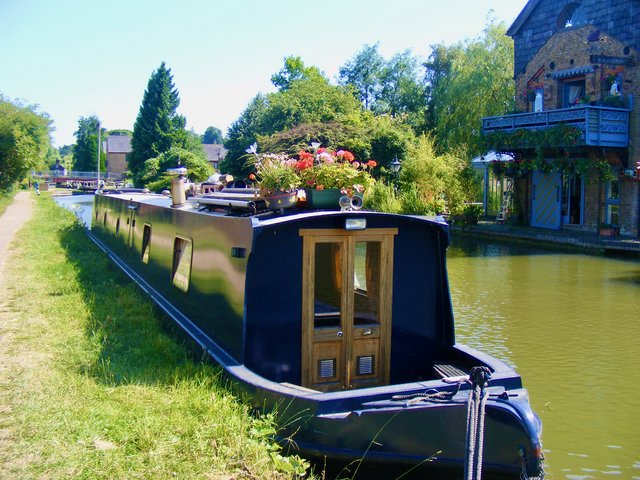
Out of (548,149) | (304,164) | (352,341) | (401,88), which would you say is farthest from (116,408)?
(401,88)

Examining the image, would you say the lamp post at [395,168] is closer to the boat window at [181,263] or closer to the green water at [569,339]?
the green water at [569,339]

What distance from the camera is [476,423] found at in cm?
412

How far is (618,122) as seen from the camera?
20234 mm

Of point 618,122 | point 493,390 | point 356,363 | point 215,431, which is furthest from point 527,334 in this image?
point 618,122

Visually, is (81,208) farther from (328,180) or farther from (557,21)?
(328,180)

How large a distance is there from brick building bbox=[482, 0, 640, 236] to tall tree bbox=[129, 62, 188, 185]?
4077 centimetres

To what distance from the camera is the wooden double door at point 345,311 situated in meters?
5.63

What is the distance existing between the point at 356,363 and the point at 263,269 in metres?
1.12

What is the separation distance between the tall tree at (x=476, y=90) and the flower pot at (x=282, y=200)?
1040 inches

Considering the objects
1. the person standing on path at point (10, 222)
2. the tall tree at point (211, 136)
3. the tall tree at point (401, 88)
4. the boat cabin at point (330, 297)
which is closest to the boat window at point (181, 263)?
the boat cabin at point (330, 297)

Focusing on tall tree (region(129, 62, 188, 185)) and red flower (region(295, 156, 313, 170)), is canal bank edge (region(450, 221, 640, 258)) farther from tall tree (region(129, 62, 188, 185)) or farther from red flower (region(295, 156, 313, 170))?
tall tree (region(129, 62, 188, 185))

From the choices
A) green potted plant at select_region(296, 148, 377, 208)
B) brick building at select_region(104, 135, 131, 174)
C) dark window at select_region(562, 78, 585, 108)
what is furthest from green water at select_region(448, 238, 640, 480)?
brick building at select_region(104, 135, 131, 174)

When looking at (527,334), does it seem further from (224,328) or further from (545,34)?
(545,34)

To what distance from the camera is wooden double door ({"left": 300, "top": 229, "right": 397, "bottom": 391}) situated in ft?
18.5
